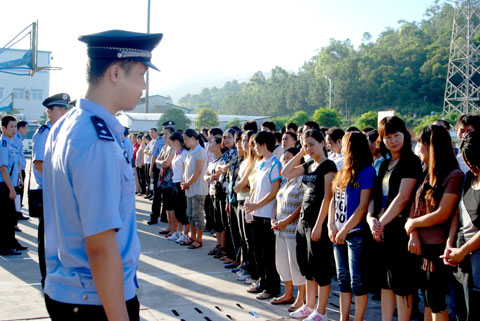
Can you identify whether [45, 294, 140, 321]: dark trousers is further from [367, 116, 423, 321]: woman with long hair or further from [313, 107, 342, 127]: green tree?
[313, 107, 342, 127]: green tree

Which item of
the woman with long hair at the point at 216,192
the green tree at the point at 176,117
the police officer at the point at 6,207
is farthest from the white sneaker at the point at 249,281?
the green tree at the point at 176,117

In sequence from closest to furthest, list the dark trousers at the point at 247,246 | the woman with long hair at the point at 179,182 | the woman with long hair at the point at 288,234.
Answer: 1. the woman with long hair at the point at 288,234
2. the dark trousers at the point at 247,246
3. the woman with long hair at the point at 179,182

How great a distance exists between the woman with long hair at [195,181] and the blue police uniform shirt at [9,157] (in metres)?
2.83

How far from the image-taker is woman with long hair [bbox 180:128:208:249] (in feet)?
26.2

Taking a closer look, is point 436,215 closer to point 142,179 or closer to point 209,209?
point 209,209

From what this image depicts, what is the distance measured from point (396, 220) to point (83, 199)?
3.35 m

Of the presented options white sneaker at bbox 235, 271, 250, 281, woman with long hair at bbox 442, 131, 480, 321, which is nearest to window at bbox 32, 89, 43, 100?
white sneaker at bbox 235, 271, 250, 281

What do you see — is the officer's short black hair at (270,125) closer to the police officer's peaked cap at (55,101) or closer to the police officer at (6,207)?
the police officer's peaked cap at (55,101)

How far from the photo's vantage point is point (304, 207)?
4992 millimetres

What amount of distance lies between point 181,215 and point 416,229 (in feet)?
17.7

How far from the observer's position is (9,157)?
787 centimetres

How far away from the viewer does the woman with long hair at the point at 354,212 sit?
14.5 feet

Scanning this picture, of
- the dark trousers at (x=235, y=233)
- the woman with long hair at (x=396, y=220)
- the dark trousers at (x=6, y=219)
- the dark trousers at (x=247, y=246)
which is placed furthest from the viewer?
the dark trousers at (x=6, y=219)

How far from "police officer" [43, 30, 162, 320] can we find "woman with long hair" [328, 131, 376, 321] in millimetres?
2996
